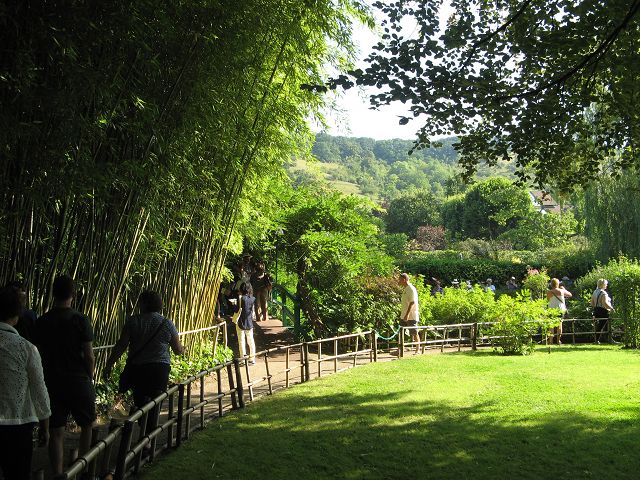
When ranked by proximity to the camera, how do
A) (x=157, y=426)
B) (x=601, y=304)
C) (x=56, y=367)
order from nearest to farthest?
(x=56, y=367) < (x=157, y=426) < (x=601, y=304)

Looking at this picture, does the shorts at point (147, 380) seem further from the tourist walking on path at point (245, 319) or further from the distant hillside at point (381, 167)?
the distant hillside at point (381, 167)

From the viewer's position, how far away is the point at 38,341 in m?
4.39

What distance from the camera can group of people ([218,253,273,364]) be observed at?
33.9 ft

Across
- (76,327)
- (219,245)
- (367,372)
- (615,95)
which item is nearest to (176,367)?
(219,245)

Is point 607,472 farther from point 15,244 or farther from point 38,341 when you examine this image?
point 15,244

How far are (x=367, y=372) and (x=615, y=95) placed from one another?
17.1 ft

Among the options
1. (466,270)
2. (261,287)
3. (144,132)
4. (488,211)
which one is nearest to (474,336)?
(261,287)

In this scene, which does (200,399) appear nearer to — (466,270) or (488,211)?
(466,270)

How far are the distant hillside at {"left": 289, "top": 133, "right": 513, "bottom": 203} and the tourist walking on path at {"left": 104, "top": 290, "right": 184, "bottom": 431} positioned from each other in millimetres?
94009

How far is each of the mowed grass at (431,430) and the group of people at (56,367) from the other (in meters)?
0.74

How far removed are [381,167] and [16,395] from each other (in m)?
135

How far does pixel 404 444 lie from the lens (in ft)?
19.2

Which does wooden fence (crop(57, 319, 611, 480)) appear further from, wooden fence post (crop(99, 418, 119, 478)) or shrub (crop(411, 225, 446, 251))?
shrub (crop(411, 225, 446, 251))

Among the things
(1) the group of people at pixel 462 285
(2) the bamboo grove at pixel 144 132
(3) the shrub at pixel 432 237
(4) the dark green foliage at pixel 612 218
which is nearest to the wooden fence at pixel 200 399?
(2) the bamboo grove at pixel 144 132
